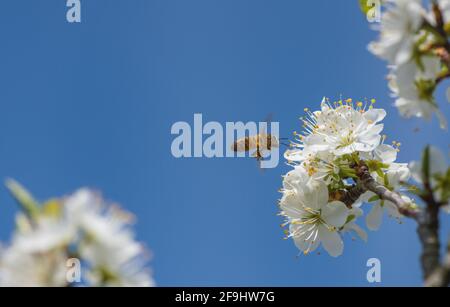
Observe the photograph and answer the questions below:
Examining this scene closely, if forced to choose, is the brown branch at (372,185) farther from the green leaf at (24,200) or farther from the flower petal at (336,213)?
the green leaf at (24,200)

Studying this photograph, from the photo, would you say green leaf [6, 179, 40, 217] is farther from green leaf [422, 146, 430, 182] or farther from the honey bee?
the honey bee

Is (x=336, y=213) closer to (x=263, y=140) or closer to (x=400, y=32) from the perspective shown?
(x=400, y=32)

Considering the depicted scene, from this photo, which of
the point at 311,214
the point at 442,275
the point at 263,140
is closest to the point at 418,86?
the point at 442,275

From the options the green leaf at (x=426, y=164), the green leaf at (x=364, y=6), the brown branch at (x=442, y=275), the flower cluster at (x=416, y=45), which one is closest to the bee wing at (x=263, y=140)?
the green leaf at (x=364, y=6)

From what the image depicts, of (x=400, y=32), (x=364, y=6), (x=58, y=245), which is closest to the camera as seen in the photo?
(x=58, y=245)

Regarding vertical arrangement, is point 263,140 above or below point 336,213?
above

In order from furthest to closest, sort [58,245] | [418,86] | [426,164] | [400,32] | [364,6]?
[364,6], [418,86], [400,32], [426,164], [58,245]
